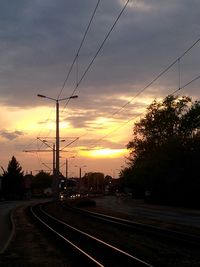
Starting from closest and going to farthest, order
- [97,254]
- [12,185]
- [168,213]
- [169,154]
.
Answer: [97,254]
[168,213]
[169,154]
[12,185]

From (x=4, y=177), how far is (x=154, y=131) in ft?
208

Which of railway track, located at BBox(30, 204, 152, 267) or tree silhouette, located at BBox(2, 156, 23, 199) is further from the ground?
tree silhouette, located at BBox(2, 156, 23, 199)

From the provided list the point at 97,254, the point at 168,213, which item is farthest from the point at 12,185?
the point at 97,254

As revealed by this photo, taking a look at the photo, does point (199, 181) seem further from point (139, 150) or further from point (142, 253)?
point (142, 253)

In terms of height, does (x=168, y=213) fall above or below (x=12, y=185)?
below

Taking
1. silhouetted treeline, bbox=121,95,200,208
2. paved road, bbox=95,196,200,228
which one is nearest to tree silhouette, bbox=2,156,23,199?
silhouetted treeline, bbox=121,95,200,208

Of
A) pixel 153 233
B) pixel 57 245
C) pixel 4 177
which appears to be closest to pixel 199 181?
pixel 153 233

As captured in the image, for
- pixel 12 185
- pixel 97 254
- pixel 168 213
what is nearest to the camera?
pixel 97 254

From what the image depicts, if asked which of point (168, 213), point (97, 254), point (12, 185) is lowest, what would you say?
point (97, 254)

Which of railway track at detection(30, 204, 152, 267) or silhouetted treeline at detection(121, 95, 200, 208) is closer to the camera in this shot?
railway track at detection(30, 204, 152, 267)

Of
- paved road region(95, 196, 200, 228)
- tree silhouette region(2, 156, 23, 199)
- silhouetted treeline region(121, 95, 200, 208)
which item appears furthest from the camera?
tree silhouette region(2, 156, 23, 199)

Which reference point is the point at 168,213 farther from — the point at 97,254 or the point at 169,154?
the point at 97,254

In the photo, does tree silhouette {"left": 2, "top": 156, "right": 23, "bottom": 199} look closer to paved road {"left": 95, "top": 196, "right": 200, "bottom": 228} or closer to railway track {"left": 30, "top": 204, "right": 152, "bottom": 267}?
paved road {"left": 95, "top": 196, "right": 200, "bottom": 228}

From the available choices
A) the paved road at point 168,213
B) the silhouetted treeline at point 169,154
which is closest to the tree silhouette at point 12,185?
the silhouetted treeline at point 169,154
